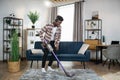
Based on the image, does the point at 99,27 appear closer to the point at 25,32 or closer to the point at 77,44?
the point at 77,44

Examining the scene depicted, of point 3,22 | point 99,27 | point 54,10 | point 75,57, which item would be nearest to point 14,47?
point 75,57

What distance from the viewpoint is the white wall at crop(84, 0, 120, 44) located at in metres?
6.86

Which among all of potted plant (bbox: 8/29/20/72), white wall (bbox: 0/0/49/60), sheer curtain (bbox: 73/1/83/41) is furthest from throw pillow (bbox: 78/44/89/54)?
white wall (bbox: 0/0/49/60)

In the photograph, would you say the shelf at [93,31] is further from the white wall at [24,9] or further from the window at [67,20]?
the white wall at [24,9]

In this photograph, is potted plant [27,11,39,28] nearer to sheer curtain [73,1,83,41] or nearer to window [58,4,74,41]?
window [58,4,74,41]

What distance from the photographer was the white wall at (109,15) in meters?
6.86

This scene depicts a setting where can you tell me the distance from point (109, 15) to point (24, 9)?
10.5ft

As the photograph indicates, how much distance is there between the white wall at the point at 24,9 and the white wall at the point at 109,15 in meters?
1.87

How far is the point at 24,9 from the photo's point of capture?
287 inches

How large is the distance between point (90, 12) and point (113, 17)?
86cm

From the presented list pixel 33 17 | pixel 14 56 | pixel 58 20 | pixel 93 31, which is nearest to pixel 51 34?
pixel 58 20

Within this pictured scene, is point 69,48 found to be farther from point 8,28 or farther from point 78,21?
point 8,28

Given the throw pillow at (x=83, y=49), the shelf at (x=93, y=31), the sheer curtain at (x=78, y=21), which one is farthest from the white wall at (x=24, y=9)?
the throw pillow at (x=83, y=49)

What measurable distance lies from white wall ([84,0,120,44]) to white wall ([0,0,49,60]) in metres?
1.87
